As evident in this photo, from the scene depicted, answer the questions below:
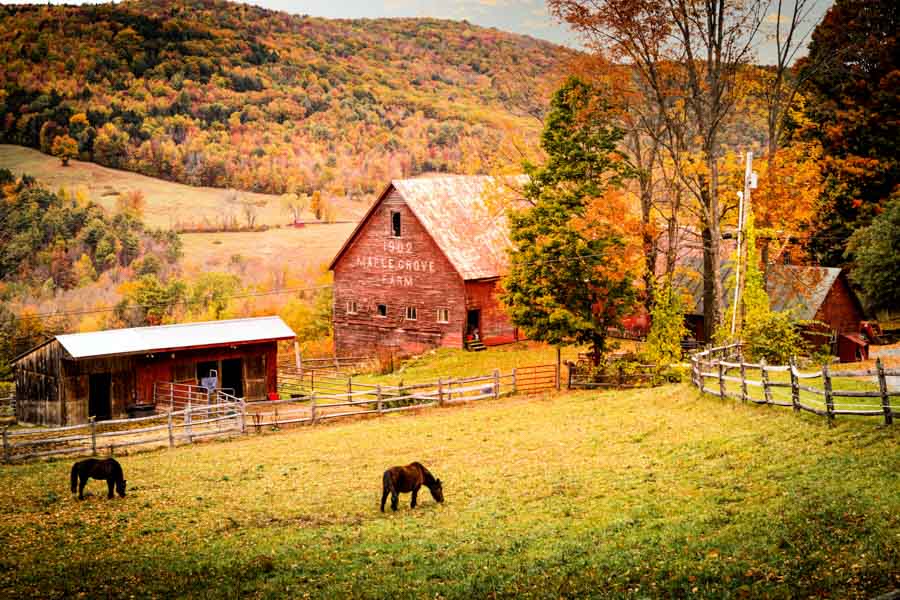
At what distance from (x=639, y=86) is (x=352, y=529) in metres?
29.5

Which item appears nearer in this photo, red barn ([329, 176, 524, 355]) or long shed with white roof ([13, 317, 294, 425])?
long shed with white roof ([13, 317, 294, 425])

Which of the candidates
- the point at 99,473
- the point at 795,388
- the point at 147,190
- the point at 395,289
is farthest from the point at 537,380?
the point at 147,190

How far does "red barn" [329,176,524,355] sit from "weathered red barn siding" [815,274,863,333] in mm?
15539

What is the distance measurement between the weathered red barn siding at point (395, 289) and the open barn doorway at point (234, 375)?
1287 centimetres

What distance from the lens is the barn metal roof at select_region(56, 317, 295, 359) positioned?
116 ft

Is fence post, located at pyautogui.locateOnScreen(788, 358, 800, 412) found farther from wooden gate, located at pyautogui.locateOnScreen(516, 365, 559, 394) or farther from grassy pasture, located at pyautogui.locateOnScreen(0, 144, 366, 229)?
grassy pasture, located at pyautogui.locateOnScreen(0, 144, 366, 229)

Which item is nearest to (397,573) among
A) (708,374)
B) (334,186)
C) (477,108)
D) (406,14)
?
(708,374)

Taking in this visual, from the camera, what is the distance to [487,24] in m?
130

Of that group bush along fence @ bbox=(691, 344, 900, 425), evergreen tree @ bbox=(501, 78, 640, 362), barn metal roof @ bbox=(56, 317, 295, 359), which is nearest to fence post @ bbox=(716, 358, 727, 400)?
bush along fence @ bbox=(691, 344, 900, 425)

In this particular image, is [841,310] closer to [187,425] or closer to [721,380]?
[721,380]

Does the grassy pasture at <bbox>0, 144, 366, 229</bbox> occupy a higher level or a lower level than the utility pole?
higher

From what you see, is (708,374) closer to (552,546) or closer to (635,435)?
(635,435)

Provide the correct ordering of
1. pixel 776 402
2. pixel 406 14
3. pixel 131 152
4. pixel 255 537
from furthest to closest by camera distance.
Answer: pixel 406 14 < pixel 131 152 < pixel 776 402 < pixel 255 537

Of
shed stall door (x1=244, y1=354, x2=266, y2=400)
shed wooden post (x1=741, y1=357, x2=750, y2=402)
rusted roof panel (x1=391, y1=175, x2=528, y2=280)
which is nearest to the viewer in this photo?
shed wooden post (x1=741, y1=357, x2=750, y2=402)
